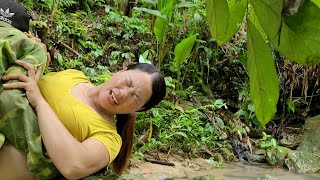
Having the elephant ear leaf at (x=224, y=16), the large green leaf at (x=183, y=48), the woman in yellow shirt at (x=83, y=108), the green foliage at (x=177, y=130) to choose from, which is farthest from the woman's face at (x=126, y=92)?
the large green leaf at (x=183, y=48)

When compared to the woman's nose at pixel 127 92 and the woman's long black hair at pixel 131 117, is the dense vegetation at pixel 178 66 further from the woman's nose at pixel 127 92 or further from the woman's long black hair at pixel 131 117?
the woman's nose at pixel 127 92

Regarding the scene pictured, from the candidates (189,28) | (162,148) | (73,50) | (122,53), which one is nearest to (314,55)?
(162,148)

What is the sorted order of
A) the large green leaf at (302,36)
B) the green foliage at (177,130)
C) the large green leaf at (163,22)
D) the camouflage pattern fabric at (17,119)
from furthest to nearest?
the large green leaf at (163,22)
the green foliage at (177,130)
the camouflage pattern fabric at (17,119)
the large green leaf at (302,36)

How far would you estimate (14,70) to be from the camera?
3.96 feet

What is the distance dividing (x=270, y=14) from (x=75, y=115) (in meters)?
0.94

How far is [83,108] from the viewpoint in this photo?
1315 mm

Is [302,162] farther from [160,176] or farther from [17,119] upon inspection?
[17,119]

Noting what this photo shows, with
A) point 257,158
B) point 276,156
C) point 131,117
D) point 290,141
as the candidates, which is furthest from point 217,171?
point 131,117

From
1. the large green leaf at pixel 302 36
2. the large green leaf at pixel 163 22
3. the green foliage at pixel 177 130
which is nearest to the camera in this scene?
the large green leaf at pixel 302 36

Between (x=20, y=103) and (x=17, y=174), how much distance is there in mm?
201

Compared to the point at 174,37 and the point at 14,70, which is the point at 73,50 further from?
the point at 14,70

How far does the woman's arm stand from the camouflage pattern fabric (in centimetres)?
2

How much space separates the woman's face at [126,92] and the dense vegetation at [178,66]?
5.80ft

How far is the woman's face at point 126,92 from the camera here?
4.37 ft
